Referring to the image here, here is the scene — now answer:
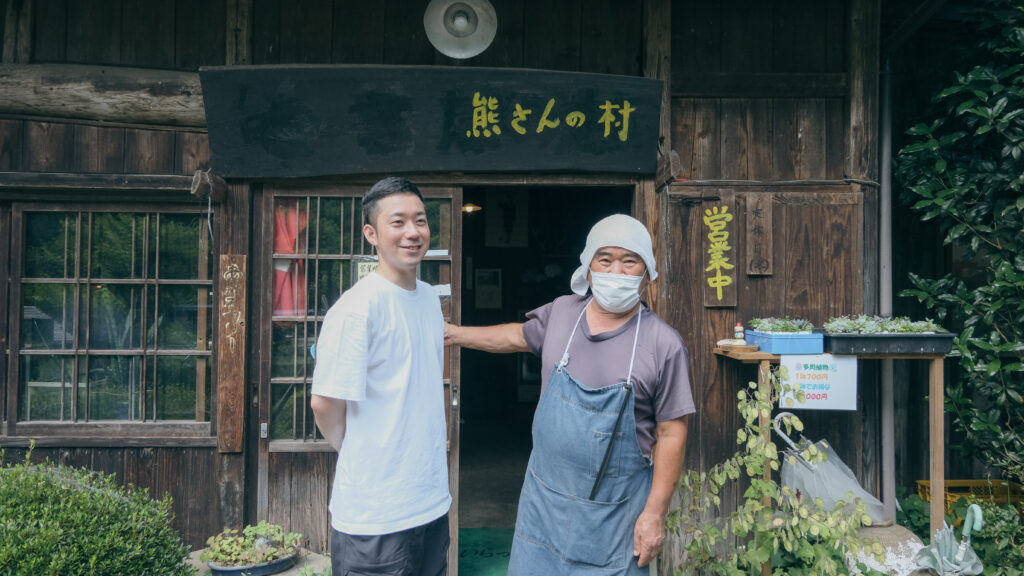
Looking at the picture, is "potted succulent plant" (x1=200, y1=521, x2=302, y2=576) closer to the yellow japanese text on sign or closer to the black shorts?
the black shorts

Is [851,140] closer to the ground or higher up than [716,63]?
closer to the ground

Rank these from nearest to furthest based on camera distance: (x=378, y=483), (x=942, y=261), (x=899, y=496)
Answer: (x=378, y=483)
(x=899, y=496)
(x=942, y=261)

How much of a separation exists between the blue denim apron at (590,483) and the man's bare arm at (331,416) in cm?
89

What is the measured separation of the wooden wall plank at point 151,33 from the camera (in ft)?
14.6

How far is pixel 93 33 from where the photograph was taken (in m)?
4.42

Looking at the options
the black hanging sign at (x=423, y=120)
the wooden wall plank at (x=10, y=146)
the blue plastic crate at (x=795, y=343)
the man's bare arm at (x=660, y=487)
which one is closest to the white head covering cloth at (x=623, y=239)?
the man's bare arm at (x=660, y=487)

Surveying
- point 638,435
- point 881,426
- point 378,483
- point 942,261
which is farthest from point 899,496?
point 378,483

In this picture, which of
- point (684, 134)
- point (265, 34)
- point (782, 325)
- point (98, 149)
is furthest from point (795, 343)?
point (98, 149)

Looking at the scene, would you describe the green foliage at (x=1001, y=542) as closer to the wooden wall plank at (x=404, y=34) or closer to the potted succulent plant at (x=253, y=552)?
the potted succulent plant at (x=253, y=552)

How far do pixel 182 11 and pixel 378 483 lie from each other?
3980 millimetres

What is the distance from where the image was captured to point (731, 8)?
180 inches

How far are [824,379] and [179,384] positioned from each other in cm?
450

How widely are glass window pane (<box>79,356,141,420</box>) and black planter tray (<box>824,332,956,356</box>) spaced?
16.0ft

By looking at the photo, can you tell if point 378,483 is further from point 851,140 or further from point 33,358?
point 851,140
